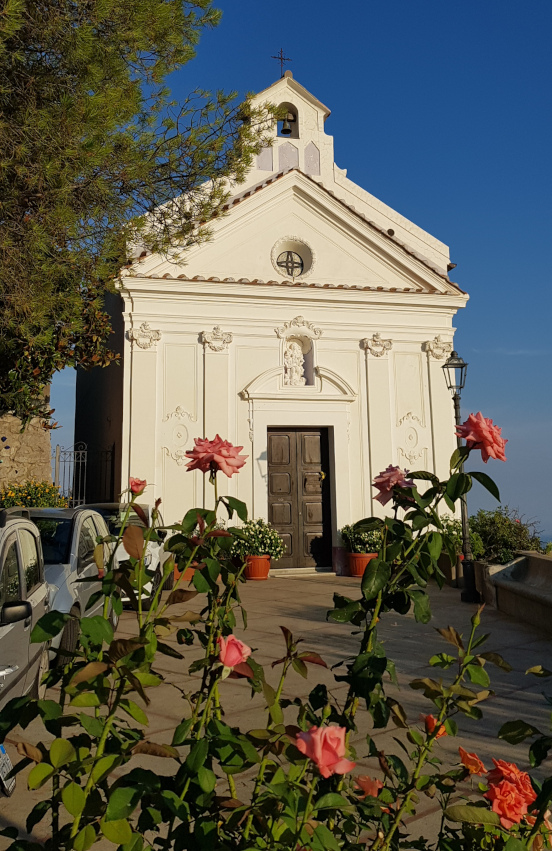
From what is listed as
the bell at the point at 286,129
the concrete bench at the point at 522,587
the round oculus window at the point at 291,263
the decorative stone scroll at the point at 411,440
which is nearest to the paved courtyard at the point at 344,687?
the concrete bench at the point at 522,587

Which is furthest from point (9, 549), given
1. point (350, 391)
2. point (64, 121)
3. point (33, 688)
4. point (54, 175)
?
point (350, 391)

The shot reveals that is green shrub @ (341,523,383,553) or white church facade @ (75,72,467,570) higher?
white church facade @ (75,72,467,570)

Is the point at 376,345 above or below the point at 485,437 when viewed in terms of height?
above

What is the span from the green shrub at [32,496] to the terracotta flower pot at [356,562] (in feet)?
19.0

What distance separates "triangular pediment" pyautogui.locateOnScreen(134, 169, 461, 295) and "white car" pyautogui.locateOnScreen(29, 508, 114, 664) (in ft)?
28.2

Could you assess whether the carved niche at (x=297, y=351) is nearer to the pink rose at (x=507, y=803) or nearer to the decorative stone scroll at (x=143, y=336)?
the decorative stone scroll at (x=143, y=336)

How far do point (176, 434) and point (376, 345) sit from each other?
495cm

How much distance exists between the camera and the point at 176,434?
45.8 ft

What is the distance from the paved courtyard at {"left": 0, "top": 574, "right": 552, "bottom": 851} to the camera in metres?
4.10

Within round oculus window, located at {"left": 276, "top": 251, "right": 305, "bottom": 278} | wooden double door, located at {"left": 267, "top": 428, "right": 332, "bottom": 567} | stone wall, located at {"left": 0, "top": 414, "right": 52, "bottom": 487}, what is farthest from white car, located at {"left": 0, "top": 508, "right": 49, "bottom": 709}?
round oculus window, located at {"left": 276, "top": 251, "right": 305, "bottom": 278}

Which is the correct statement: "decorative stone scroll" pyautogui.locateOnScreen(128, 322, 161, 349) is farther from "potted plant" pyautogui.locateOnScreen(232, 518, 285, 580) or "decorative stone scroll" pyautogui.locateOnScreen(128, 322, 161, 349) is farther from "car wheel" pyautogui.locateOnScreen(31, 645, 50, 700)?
"car wheel" pyautogui.locateOnScreen(31, 645, 50, 700)

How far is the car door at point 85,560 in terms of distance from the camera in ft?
22.1

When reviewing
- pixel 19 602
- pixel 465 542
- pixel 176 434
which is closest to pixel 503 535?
pixel 465 542

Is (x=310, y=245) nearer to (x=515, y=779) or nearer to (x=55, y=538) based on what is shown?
(x=55, y=538)
